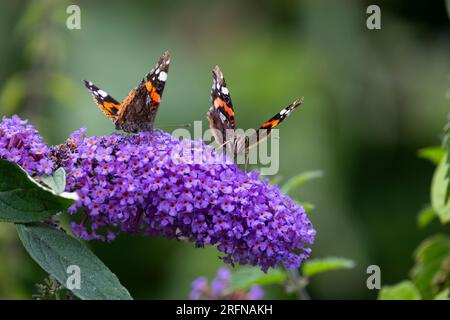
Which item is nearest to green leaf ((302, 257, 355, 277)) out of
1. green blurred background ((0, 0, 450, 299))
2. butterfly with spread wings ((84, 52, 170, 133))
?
butterfly with spread wings ((84, 52, 170, 133))

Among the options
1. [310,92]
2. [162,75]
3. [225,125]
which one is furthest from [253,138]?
[310,92]

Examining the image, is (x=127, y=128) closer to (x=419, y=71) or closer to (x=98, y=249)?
(x=98, y=249)

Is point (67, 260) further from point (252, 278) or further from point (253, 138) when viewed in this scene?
point (253, 138)

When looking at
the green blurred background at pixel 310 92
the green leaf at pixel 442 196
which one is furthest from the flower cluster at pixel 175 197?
the green blurred background at pixel 310 92

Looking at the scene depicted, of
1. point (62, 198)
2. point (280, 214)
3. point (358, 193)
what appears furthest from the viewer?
point (358, 193)

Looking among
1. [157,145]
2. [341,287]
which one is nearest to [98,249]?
[341,287]

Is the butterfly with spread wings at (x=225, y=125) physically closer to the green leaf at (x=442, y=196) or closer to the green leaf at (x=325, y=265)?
the green leaf at (x=325, y=265)
